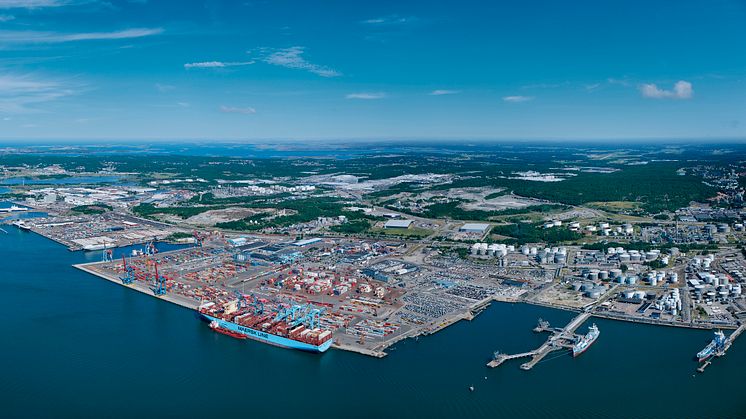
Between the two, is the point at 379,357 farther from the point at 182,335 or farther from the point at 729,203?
the point at 729,203

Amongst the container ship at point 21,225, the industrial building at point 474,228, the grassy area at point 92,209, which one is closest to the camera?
the industrial building at point 474,228

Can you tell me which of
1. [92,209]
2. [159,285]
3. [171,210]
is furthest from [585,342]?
[92,209]

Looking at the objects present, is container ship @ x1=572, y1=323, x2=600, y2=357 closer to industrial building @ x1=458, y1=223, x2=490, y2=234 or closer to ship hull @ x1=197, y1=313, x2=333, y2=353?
ship hull @ x1=197, y1=313, x2=333, y2=353

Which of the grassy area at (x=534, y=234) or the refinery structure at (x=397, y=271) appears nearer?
the refinery structure at (x=397, y=271)

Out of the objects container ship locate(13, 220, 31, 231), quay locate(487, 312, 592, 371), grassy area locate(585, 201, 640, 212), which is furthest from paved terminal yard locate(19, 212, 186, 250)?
grassy area locate(585, 201, 640, 212)

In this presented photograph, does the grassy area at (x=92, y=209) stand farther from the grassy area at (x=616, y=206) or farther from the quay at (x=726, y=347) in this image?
the quay at (x=726, y=347)

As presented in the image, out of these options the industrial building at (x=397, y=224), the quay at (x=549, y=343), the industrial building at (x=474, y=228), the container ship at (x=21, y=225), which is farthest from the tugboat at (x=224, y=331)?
the container ship at (x=21, y=225)
